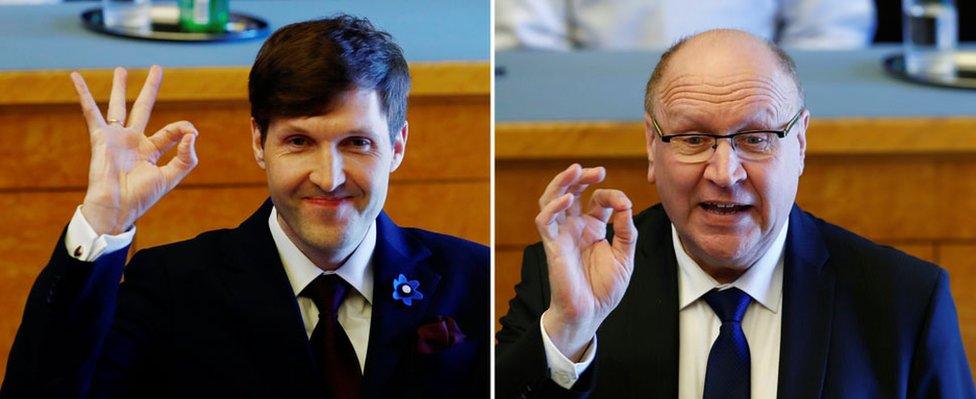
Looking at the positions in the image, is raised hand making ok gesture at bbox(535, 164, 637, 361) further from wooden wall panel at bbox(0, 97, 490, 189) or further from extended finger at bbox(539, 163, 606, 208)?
wooden wall panel at bbox(0, 97, 490, 189)

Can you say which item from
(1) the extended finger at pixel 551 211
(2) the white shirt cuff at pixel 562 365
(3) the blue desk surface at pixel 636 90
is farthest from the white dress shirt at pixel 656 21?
(2) the white shirt cuff at pixel 562 365

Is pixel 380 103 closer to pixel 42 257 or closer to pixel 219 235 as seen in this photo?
pixel 219 235

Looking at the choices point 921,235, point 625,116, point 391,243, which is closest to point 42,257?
point 391,243

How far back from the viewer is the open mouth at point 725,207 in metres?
2.45

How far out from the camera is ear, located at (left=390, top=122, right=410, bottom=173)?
2.58 metres

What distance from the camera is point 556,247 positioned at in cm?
246

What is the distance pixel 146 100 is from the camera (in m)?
2.47

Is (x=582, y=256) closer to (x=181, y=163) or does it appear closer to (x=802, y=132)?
(x=802, y=132)

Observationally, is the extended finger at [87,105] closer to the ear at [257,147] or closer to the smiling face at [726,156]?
the ear at [257,147]

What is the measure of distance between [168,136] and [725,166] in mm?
904

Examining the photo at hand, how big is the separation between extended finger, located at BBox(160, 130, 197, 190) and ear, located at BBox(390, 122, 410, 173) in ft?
1.10

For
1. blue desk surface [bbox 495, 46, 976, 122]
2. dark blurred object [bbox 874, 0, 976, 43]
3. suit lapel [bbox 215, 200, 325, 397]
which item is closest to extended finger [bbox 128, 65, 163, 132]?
suit lapel [bbox 215, 200, 325, 397]

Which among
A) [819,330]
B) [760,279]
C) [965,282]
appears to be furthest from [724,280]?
[965,282]

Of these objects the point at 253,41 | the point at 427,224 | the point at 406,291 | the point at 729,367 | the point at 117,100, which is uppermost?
the point at 253,41
